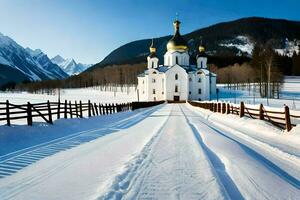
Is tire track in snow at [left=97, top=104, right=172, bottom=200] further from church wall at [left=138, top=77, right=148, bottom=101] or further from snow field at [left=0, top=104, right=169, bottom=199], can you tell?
church wall at [left=138, top=77, right=148, bottom=101]

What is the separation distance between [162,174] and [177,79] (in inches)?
3532

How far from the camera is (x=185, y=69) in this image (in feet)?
322

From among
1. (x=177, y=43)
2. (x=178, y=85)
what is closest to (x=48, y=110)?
(x=178, y=85)

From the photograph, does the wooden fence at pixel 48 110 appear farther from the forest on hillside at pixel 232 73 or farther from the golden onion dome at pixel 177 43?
the golden onion dome at pixel 177 43

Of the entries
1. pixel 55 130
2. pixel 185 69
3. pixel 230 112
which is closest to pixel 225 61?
pixel 185 69

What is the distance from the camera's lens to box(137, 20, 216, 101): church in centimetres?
9606

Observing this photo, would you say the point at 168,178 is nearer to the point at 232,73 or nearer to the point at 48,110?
the point at 48,110

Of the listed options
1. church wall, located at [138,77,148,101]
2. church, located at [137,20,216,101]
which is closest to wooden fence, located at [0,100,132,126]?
church, located at [137,20,216,101]

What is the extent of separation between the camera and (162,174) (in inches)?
278

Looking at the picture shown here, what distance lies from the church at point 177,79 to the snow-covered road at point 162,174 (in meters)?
85.5

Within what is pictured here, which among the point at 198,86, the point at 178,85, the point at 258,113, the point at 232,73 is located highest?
the point at 232,73

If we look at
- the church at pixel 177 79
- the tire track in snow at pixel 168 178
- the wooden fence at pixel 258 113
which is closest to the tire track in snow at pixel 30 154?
the tire track in snow at pixel 168 178

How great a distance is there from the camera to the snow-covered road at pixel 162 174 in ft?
19.3

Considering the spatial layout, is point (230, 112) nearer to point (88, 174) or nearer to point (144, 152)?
point (144, 152)
